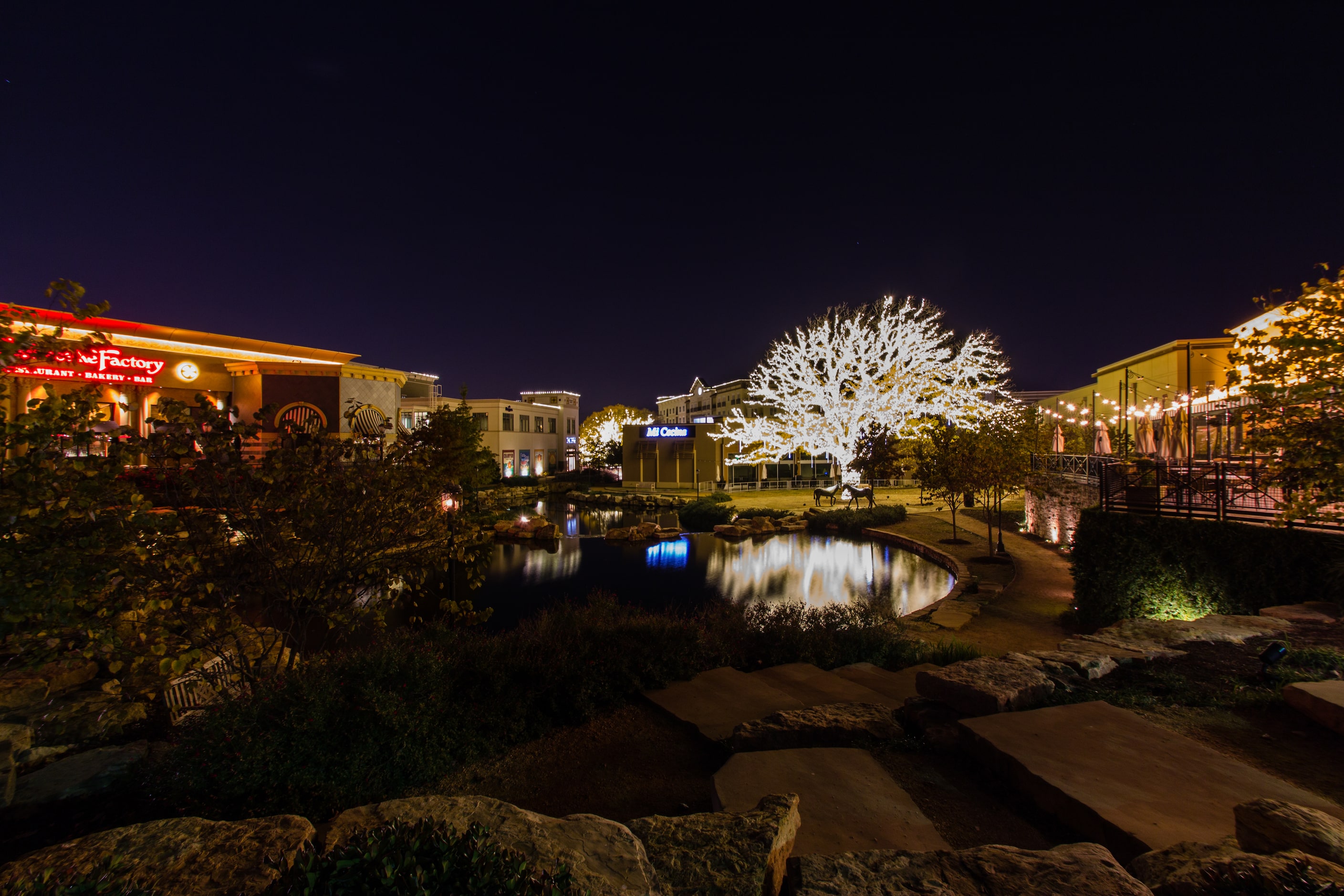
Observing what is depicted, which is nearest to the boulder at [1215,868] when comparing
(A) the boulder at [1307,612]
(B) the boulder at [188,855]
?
(B) the boulder at [188,855]

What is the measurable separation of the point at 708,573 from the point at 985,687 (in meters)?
14.7

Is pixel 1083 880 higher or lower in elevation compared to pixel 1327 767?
higher

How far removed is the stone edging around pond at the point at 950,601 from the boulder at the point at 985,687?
5633 millimetres

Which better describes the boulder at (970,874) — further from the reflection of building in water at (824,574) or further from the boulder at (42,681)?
the reflection of building in water at (824,574)

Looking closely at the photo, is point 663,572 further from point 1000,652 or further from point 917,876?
point 917,876

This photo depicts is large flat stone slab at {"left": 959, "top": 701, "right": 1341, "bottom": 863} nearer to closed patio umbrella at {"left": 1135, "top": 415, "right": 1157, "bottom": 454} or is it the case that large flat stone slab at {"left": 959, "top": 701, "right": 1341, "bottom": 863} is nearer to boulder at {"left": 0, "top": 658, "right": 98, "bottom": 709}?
boulder at {"left": 0, "top": 658, "right": 98, "bottom": 709}

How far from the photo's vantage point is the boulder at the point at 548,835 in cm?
237

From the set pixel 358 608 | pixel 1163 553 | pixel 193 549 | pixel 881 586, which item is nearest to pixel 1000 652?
pixel 1163 553

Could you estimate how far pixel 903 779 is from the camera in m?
3.91

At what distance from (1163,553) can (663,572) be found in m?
13.1

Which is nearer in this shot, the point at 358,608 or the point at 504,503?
the point at 358,608

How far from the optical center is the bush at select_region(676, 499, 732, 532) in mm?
28094

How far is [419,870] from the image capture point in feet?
6.29

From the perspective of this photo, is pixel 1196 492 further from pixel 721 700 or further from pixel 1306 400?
pixel 721 700
